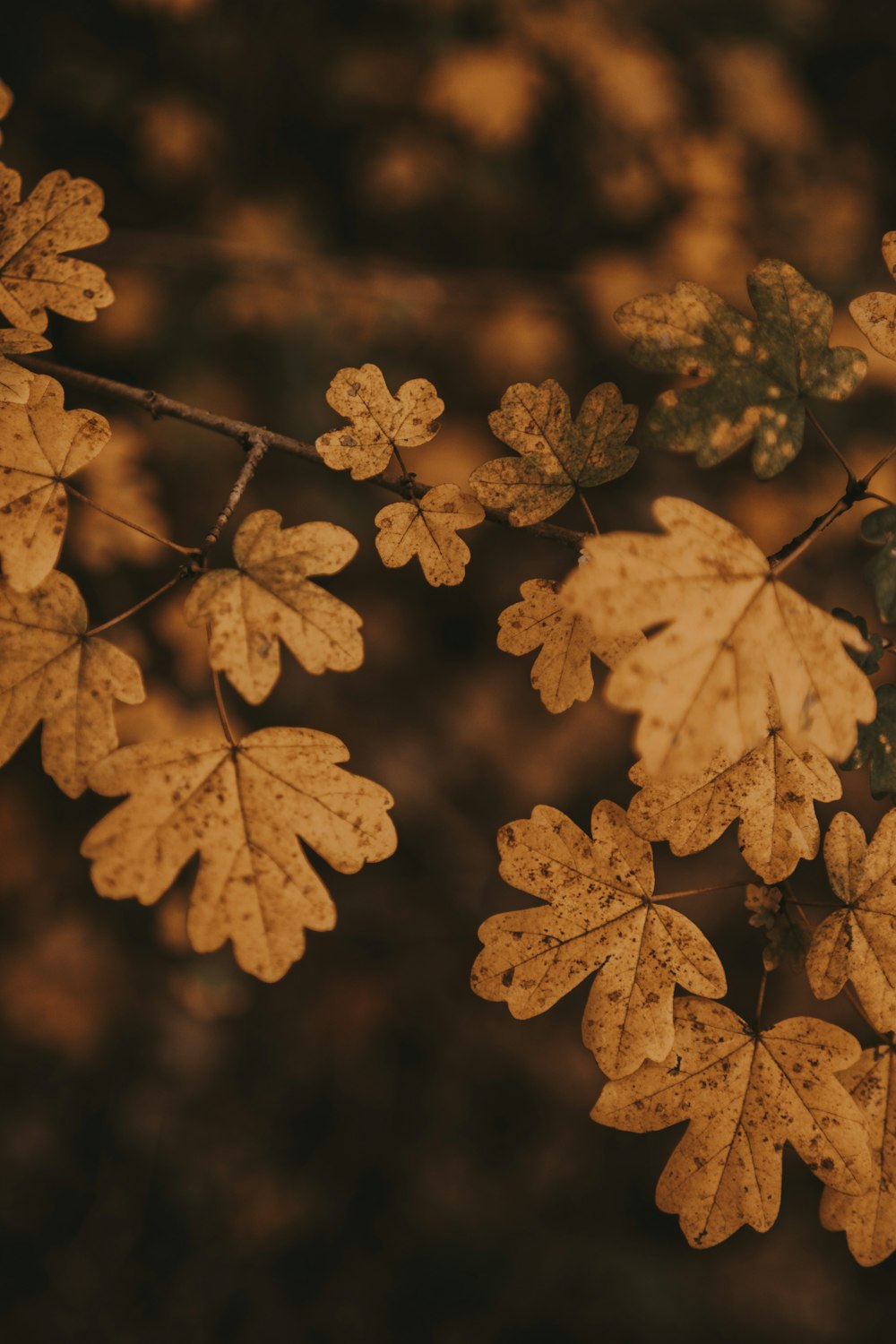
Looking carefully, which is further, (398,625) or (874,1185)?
(398,625)

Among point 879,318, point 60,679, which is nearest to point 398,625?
point 60,679

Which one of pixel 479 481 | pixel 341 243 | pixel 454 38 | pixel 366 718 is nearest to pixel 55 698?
pixel 479 481

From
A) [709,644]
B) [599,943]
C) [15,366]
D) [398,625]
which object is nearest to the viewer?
[709,644]

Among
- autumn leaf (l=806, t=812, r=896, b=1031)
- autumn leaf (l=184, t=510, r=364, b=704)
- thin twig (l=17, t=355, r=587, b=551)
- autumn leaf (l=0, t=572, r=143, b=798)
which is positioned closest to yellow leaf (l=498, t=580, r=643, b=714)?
thin twig (l=17, t=355, r=587, b=551)

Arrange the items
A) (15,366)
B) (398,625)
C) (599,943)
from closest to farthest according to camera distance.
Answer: (15,366) → (599,943) → (398,625)

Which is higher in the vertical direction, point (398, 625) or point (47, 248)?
point (47, 248)

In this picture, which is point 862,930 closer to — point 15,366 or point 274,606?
point 274,606
